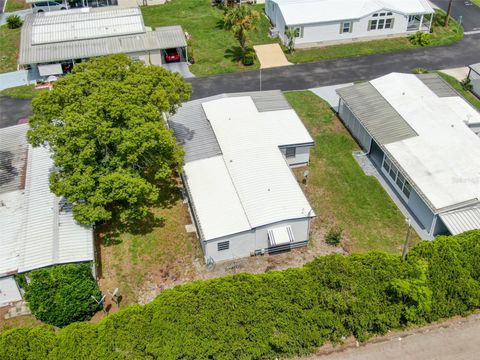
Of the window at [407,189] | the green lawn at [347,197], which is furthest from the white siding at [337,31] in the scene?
the window at [407,189]

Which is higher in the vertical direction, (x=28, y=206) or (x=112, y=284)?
(x=28, y=206)

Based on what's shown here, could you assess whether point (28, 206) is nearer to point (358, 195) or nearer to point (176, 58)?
point (358, 195)

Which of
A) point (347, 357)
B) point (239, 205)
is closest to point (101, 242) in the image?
point (239, 205)

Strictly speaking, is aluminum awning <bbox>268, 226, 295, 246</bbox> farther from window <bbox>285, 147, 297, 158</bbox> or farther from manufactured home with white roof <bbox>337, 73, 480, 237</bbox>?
manufactured home with white roof <bbox>337, 73, 480, 237</bbox>

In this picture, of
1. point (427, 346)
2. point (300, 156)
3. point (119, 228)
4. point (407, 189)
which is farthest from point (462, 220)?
point (119, 228)

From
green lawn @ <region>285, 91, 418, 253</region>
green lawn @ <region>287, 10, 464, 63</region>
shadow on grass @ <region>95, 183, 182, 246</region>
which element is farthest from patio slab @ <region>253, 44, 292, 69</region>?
shadow on grass @ <region>95, 183, 182, 246</region>

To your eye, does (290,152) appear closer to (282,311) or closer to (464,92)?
(282,311)
